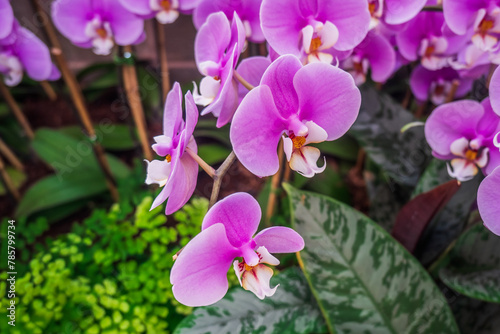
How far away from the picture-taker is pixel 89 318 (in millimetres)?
650

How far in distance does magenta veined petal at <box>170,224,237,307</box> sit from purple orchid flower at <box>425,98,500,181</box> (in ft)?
0.99

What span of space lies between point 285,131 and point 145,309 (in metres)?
0.40

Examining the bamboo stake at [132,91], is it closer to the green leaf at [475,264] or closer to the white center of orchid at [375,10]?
the white center of orchid at [375,10]

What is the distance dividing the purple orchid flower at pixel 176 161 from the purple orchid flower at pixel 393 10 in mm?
251

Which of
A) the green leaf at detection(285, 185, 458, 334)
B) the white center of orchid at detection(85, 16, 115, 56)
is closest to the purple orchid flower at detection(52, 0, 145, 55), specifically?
the white center of orchid at detection(85, 16, 115, 56)

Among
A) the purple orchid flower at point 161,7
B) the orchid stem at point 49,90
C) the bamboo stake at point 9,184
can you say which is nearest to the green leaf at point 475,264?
the purple orchid flower at point 161,7

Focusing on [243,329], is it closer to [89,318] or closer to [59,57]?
[89,318]

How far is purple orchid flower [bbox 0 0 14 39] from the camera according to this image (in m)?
0.61

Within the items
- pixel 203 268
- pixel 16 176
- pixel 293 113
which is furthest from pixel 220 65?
pixel 16 176

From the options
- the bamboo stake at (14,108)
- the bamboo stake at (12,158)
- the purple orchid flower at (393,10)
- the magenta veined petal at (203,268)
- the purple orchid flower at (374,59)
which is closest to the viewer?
the magenta veined petal at (203,268)

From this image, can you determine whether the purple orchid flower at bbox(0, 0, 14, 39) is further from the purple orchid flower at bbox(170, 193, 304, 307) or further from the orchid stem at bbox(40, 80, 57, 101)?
the orchid stem at bbox(40, 80, 57, 101)

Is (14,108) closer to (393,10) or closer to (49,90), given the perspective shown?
(49,90)

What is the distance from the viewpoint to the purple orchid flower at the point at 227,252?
0.35 meters

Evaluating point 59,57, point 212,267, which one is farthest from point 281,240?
point 59,57
